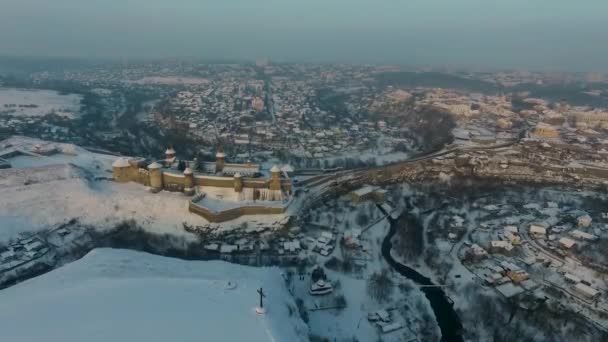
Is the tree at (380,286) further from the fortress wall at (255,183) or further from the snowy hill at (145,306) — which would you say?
the fortress wall at (255,183)

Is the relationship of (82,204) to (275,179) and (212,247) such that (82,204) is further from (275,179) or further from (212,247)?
(275,179)

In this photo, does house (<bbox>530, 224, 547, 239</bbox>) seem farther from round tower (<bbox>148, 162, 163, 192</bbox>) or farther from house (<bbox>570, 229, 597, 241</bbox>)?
round tower (<bbox>148, 162, 163, 192</bbox>)

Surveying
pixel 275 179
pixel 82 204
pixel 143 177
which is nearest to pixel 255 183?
pixel 275 179

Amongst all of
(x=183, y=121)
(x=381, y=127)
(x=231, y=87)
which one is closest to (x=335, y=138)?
(x=381, y=127)

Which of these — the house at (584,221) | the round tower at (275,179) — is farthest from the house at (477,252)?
the round tower at (275,179)

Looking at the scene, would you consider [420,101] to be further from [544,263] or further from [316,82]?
[544,263]
